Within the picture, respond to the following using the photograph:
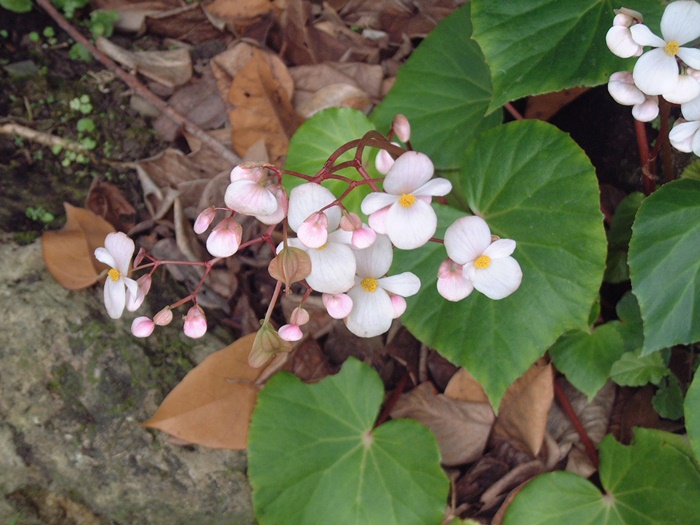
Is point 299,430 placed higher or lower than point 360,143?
lower

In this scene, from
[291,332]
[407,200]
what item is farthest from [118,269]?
[407,200]

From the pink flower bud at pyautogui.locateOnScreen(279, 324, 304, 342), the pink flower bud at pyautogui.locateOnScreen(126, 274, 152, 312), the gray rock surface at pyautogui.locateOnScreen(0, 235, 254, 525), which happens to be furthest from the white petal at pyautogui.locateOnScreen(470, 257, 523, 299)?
the gray rock surface at pyautogui.locateOnScreen(0, 235, 254, 525)

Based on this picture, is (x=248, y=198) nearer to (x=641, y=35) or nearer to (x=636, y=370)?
(x=641, y=35)

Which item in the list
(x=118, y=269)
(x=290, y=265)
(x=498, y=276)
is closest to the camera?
(x=290, y=265)

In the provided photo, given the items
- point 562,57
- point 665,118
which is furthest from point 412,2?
point 665,118

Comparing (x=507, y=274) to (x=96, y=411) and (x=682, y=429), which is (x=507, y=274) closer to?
(x=682, y=429)

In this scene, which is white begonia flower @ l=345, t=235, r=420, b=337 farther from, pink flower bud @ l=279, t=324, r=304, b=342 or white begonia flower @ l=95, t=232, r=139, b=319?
white begonia flower @ l=95, t=232, r=139, b=319
